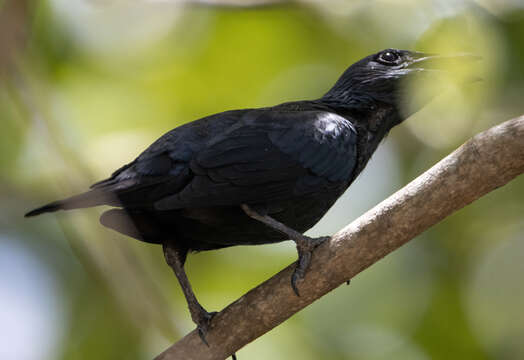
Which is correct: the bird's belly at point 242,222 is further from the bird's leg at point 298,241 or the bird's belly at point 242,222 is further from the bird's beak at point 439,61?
the bird's beak at point 439,61

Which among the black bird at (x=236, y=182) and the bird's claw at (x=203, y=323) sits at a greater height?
the black bird at (x=236, y=182)

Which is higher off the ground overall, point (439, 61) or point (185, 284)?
point (439, 61)

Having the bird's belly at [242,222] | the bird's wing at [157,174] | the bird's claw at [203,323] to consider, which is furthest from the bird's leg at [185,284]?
the bird's wing at [157,174]

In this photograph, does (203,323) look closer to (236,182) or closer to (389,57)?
(236,182)

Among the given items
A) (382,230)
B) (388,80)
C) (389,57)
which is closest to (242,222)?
(382,230)

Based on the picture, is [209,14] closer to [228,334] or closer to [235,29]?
[235,29]

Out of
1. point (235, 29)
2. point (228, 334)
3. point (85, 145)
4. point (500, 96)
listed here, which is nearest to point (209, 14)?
point (235, 29)
